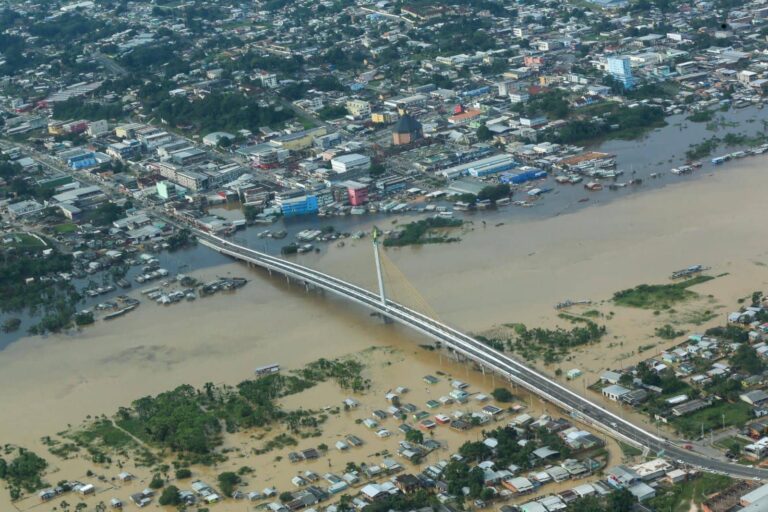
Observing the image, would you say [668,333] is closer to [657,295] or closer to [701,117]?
[657,295]

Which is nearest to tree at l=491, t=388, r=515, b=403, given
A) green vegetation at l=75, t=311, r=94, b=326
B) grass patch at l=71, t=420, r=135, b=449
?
grass patch at l=71, t=420, r=135, b=449

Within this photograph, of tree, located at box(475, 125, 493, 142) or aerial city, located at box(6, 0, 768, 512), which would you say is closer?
aerial city, located at box(6, 0, 768, 512)

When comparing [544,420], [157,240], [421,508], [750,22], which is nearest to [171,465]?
[421,508]

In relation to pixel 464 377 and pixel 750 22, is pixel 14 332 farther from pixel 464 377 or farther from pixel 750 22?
pixel 750 22

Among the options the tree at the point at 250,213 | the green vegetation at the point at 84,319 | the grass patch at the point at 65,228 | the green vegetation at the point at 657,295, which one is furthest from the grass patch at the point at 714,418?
the grass patch at the point at 65,228

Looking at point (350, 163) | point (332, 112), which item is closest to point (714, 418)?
point (350, 163)

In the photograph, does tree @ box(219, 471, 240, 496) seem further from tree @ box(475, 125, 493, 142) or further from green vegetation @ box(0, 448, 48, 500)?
tree @ box(475, 125, 493, 142)
